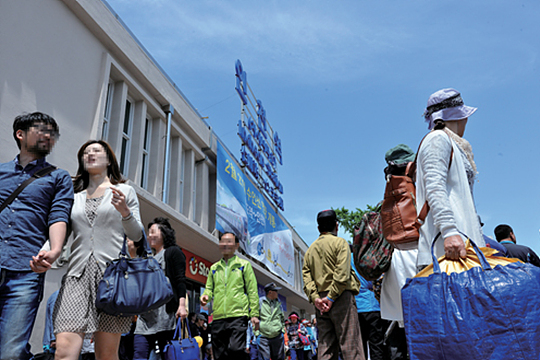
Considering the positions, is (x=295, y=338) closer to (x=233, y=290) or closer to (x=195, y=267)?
(x=195, y=267)

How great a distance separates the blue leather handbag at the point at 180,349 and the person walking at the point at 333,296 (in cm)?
125

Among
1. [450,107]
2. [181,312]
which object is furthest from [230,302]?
[450,107]

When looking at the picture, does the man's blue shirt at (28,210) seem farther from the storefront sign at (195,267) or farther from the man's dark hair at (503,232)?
the storefront sign at (195,267)

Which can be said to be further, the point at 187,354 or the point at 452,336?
the point at 187,354

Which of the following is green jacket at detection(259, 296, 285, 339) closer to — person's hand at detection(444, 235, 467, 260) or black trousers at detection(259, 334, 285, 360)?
black trousers at detection(259, 334, 285, 360)

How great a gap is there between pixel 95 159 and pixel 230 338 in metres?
3.14

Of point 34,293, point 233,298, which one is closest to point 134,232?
point 34,293

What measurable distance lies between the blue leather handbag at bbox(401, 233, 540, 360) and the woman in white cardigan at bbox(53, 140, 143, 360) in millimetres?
1921

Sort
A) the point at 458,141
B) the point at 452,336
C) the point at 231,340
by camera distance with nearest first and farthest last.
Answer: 1. the point at 452,336
2. the point at 458,141
3. the point at 231,340

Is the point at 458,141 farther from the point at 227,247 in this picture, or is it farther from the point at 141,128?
the point at 141,128

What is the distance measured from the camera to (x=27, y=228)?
9.20 ft

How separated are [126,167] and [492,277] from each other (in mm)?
10661

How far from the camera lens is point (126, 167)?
452 inches

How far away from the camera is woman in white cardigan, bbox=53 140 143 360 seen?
276 centimetres
